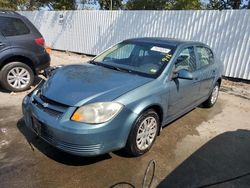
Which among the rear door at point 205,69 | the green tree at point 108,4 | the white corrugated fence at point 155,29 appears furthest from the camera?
the green tree at point 108,4

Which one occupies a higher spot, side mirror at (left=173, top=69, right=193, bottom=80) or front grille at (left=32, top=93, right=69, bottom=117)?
side mirror at (left=173, top=69, right=193, bottom=80)

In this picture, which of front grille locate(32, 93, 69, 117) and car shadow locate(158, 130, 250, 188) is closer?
front grille locate(32, 93, 69, 117)

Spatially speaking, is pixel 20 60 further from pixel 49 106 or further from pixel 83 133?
pixel 83 133

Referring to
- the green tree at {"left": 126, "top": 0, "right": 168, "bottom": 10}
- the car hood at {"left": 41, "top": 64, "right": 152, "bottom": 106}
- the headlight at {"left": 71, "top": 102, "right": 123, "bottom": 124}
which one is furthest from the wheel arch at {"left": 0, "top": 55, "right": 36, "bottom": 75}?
the green tree at {"left": 126, "top": 0, "right": 168, "bottom": 10}

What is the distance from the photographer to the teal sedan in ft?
9.55

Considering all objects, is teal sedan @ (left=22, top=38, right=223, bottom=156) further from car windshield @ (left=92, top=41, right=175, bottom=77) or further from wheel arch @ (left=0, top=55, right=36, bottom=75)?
wheel arch @ (left=0, top=55, right=36, bottom=75)

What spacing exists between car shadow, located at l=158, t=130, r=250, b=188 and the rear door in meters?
1.07

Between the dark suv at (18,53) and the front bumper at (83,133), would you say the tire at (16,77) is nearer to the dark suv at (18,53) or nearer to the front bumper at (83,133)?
the dark suv at (18,53)

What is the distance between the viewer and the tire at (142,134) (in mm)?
3271

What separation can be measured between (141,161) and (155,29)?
748 cm

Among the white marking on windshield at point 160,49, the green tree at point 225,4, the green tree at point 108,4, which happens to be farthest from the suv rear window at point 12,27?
the green tree at point 225,4

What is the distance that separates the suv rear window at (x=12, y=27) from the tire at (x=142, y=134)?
415 centimetres

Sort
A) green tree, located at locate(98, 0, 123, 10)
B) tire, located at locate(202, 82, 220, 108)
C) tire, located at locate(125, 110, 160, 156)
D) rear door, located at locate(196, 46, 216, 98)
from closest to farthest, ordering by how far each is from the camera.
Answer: tire, located at locate(125, 110, 160, 156)
rear door, located at locate(196, 46, 216, 98)
tire, located at locate(202, 82, 220, 108)
green tree, located at locate(98, 0, 123, 10)

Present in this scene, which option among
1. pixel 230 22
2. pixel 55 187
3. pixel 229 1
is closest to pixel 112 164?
pixel 55 187
